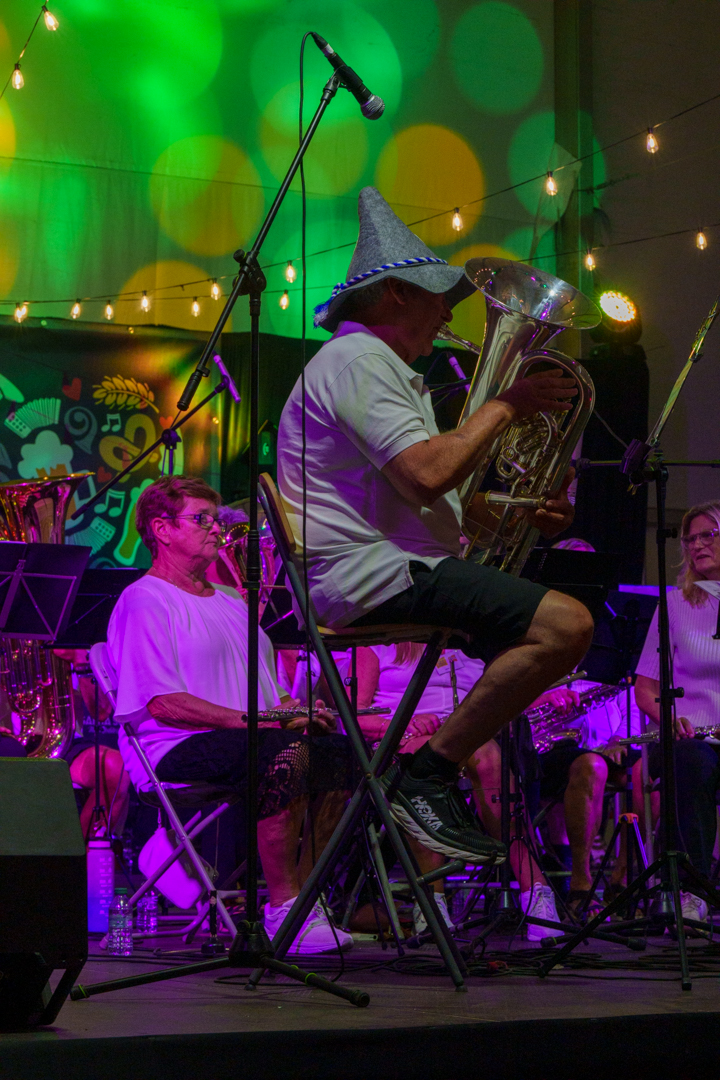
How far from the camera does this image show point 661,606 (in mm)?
3125

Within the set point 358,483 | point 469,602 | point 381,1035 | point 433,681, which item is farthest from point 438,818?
point 433,681

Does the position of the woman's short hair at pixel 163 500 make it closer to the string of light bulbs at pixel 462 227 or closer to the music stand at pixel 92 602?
the music stand at pixel 92 602

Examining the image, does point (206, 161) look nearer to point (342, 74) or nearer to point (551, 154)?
point (551, 154)

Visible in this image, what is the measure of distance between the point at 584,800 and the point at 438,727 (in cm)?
78

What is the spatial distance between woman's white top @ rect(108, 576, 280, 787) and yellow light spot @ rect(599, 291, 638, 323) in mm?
5389

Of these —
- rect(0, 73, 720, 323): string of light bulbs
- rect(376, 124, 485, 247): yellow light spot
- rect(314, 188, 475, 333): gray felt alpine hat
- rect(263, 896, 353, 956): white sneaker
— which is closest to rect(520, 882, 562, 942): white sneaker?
rect(263, 896, 353, 956): white sneaker

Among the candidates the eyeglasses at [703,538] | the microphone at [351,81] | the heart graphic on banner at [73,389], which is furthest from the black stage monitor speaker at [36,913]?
the heart graphic on banner at [73,389]

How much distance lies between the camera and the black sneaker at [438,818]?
7.68 feet

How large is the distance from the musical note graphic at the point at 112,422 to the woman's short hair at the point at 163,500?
145 inches

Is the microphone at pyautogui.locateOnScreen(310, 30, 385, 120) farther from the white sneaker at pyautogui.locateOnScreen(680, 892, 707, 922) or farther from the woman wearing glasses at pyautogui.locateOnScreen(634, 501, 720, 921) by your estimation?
the white sneaker at pyautogui.locateOnScreen(680, 892, 707, 922)

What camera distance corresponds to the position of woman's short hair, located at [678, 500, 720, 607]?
4.81 metres

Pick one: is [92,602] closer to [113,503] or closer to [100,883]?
[100,883]

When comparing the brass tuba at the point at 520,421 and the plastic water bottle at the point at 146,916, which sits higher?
the brass tuba at the point at 520,421

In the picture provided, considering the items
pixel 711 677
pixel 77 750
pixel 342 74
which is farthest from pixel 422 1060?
pixel 77 750
